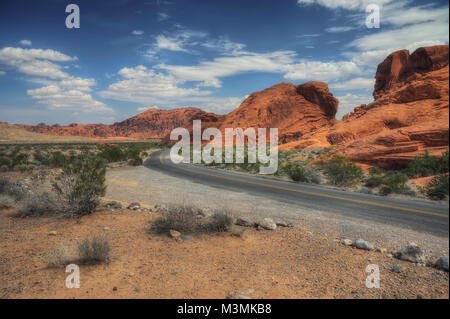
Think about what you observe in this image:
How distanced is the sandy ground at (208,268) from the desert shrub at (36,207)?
1.33 meters

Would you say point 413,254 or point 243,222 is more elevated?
point 413,254

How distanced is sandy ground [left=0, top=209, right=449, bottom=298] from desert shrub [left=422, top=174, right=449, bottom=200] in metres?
1.00

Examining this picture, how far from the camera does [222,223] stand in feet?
20.7

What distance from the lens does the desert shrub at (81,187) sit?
24.8ft

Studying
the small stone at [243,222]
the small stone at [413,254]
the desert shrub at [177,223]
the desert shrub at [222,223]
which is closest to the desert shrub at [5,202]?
the desert shrub at [177,223]

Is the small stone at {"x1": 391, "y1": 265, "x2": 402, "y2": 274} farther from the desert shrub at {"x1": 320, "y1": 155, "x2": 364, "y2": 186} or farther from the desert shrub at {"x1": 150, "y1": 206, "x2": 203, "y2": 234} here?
the desert shrub at {"x1": 150, "y1": 206, "x2": 203, "y2": 234}

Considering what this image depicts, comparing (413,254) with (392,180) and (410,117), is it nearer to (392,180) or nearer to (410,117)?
(392,180)

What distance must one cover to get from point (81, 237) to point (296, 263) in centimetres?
498

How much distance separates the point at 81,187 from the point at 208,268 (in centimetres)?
526

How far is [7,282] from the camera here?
400 cm

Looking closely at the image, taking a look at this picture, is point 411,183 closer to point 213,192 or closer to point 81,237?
point 81,237

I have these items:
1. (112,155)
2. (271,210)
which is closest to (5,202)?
(271,210)
